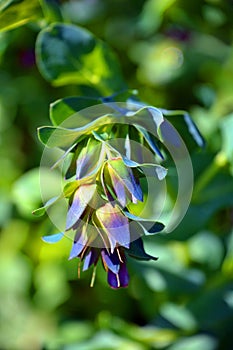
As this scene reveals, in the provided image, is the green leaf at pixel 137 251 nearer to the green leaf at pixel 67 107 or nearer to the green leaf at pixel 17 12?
the green leaf at pixel 67 107

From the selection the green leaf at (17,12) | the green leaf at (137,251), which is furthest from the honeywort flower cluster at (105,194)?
the green leaf at (17,12)

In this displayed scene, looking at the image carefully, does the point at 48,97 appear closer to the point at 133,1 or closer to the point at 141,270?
the point at 133,1

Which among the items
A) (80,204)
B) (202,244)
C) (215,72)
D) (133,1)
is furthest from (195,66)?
(80,204)

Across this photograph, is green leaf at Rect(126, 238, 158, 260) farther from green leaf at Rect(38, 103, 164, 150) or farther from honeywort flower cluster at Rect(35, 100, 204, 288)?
green leaf at Rect(38, 103, 164, 150)

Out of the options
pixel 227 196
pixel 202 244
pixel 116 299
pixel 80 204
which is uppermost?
pixel 80 204

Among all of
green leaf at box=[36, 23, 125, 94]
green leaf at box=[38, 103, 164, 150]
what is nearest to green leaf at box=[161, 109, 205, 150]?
green leaf at box=[38, 103, 164, 150]
